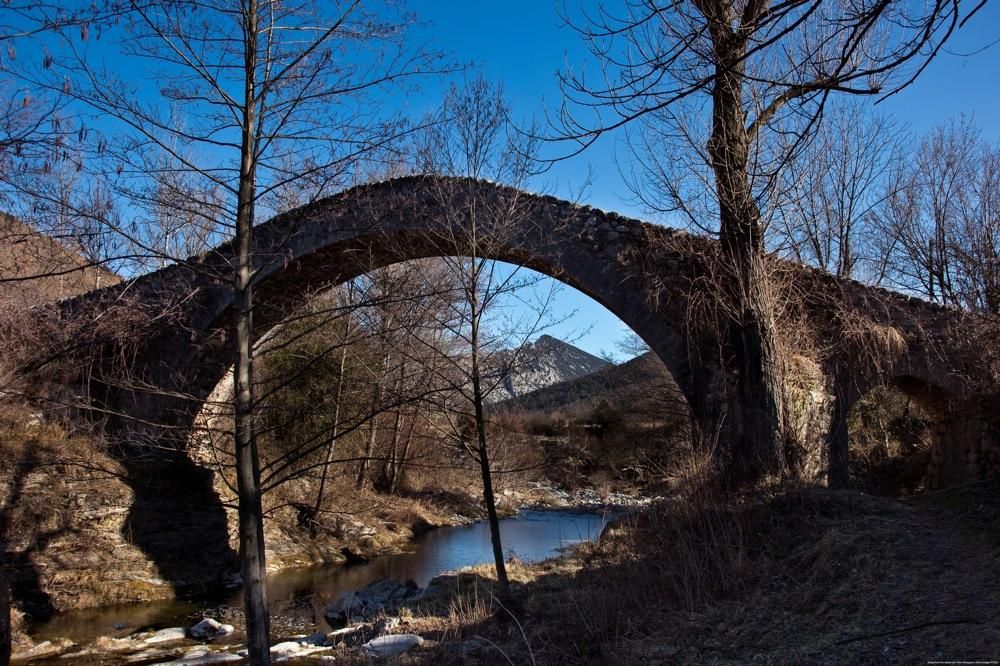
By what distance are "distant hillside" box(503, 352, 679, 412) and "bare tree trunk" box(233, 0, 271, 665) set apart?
362 inches

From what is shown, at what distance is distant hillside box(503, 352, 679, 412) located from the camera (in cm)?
1723

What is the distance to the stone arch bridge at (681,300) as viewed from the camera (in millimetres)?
7473

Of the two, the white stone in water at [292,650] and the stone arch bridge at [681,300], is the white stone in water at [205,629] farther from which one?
the stone arch bridge at [681,300]

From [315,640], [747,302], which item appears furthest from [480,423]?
[315,640]

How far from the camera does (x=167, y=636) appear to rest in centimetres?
804

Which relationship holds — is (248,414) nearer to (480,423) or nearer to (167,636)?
(480,423)

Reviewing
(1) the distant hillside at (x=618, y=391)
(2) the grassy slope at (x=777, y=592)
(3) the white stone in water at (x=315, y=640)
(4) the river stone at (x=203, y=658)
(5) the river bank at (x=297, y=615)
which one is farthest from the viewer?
(1) the distant hillside at (x=618, y=391)

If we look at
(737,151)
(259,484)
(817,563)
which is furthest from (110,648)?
(737,151)

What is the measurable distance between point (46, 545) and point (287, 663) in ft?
17.7

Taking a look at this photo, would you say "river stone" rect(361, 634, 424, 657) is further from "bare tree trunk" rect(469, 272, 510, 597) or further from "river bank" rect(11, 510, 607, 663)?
"bare tree trunk" rect(469, 272, 510, 597)

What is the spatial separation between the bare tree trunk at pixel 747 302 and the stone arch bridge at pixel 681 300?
293 mm

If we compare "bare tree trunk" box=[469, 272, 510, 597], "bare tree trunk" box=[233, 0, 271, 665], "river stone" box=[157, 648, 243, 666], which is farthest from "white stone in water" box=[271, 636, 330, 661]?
"bare tree trunk" box=[233, 0, 271, 665]

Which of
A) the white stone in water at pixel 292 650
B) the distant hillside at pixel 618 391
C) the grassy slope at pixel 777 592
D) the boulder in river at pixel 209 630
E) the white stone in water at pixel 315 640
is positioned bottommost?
the boulder in river at pixel 209 630

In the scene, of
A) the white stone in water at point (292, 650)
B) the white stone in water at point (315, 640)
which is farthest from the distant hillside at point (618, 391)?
the white stone in water at point (292, 650)
